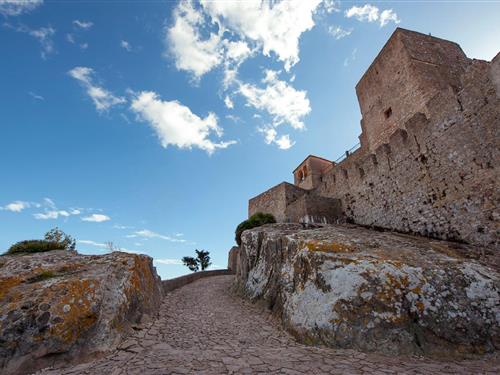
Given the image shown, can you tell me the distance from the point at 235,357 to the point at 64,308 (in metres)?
2.88

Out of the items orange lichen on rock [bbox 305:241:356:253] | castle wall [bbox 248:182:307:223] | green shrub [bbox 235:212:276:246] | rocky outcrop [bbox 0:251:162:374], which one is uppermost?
castle wall [bbox 248:182:307:223]

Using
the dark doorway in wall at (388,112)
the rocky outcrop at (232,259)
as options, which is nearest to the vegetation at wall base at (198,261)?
the rocky outcrop at (232,259)

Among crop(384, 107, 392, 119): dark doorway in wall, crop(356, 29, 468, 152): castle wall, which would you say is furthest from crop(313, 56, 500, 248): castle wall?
crop(384, 107, 392, 119): dark doorway in wall

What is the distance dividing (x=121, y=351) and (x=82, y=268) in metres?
2.27

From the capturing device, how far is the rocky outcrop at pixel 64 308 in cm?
355

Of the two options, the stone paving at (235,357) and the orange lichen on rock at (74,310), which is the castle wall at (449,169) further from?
the orange lichen on rock at (74,310)

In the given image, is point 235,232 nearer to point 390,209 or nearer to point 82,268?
point 390,209

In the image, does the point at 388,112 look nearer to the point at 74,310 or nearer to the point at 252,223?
the point at 252,223

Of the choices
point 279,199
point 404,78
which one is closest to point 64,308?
point 404,78

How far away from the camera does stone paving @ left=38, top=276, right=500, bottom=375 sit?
326 centimetres

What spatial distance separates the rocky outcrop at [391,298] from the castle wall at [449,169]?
6.31ft

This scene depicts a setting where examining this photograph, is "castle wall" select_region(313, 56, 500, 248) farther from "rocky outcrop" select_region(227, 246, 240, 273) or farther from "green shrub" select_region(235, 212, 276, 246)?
"rocky outcrop" select_region(227, 246, 240, 273)

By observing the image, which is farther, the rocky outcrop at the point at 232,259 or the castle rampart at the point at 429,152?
the rocky outcrop at the point at 232,259

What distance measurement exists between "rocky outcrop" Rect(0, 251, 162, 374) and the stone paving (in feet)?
0.94
